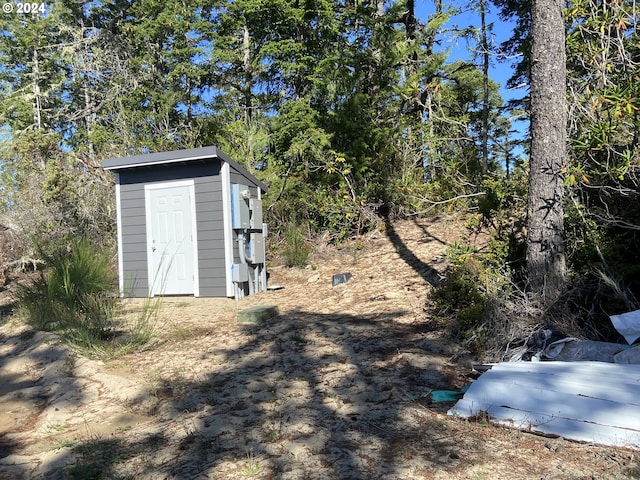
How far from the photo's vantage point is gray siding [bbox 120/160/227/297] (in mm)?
8547

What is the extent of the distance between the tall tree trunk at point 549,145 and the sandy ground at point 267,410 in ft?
4.24

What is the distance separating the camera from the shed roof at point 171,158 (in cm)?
825

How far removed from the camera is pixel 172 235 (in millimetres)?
8883

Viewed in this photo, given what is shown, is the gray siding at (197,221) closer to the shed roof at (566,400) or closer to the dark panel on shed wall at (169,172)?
the dark panel on shed wall at (169,172)

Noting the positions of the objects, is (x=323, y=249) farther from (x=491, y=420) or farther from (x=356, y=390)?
(x=491, y=420)

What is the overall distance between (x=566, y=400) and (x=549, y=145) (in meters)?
2.87

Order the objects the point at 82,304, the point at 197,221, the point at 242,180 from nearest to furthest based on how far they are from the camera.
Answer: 1. the point at 82,304
2. the point at 197,221
3. the point at 242,180

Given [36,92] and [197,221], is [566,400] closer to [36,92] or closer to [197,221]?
[197,221]

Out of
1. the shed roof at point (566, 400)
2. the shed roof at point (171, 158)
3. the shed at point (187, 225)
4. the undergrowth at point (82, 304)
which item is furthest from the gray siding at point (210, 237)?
the shed roof at point (566, 400)

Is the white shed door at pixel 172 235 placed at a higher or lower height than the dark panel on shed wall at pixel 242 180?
lower

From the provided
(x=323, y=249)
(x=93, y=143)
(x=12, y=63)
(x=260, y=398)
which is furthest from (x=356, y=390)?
(x=12, y=63)
